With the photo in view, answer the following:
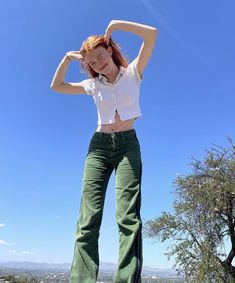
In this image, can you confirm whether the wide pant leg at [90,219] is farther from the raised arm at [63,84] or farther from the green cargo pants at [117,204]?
the raised arm at [63,84]

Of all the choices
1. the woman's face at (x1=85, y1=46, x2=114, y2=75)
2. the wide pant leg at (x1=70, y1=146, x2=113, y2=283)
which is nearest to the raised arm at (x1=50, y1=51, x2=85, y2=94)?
the woman's face at (x1=85, y1=46, x2=114, y2=75)

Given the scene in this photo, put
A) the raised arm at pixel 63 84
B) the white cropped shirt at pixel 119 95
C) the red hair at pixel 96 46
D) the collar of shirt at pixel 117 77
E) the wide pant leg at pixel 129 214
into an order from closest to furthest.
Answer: the wide pant leg at pixel 129 214, the red hair at pixel 96 46, the white cropped shirt at pixel 119 95, the collar of shirt at pixel 117 77, the raised arm at pixel 63 84

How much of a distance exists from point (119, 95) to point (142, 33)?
0.54 meters

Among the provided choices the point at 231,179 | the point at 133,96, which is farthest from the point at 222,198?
the point at 133,96

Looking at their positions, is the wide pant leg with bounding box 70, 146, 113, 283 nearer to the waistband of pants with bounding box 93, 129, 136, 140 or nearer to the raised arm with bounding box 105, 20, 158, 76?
the waistband of pants with bounding box 93, 129, 136, 140

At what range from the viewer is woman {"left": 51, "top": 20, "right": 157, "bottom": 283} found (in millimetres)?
3016

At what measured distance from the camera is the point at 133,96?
11.7 ft

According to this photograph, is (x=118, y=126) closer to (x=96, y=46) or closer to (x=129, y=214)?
(x=96, y=46)

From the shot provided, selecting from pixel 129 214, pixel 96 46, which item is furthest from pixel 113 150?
pixel 96 46

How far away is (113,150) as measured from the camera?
3.42m

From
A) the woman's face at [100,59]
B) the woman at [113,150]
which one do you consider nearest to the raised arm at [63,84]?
the woman at [113,150]

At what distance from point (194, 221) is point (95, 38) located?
69.2 ft

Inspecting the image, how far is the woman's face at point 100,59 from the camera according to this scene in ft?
11.2

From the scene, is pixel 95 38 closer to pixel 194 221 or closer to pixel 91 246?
pixel 91 246
